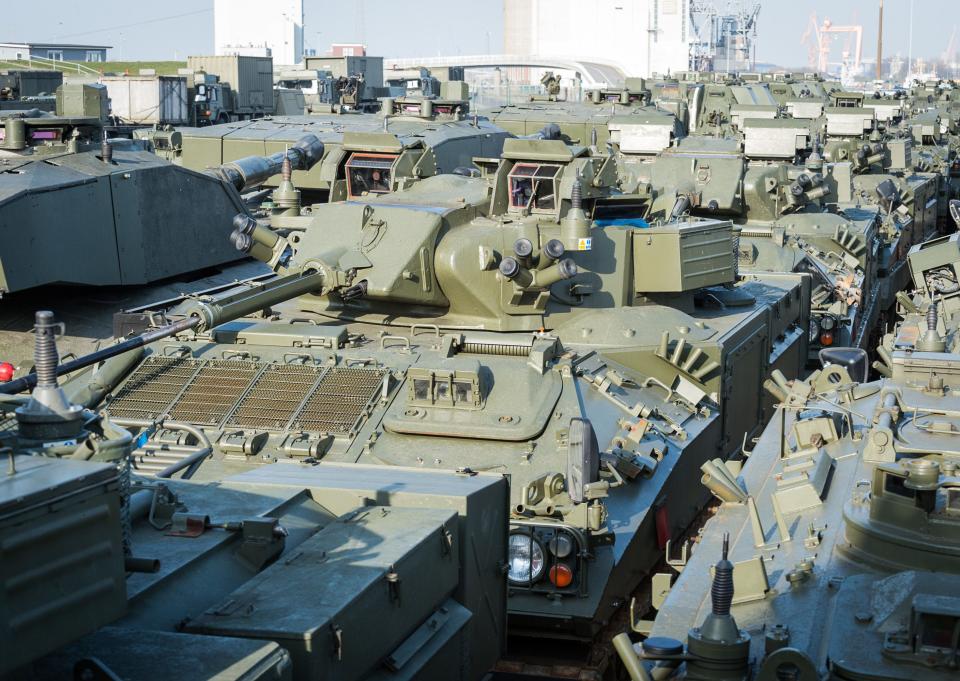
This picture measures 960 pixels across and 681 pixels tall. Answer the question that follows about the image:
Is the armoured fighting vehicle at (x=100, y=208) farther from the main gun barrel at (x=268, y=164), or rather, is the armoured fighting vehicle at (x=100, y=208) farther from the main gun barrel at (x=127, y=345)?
the main gun barrel at (x=127, y=345)

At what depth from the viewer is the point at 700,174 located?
949 inches

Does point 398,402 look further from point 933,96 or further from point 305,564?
point 933,96

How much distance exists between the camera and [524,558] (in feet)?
34.2

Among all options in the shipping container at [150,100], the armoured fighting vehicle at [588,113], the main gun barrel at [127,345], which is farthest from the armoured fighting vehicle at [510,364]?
the shipping container at [150,100]

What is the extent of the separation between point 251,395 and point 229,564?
4.87 meters

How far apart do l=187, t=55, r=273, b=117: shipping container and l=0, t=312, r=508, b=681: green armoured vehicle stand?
3658 cm

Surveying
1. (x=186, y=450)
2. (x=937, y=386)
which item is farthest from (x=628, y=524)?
(x=186, y=450)

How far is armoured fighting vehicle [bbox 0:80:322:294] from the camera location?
17219mm

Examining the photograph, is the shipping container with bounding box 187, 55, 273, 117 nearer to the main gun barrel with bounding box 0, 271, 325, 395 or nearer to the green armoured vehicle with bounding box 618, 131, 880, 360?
the green armoured vehicle with bounding box 618, 131, 880, 360

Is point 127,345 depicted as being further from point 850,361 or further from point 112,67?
point 112,67

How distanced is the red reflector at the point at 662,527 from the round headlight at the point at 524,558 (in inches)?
60.9

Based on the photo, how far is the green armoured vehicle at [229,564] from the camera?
539 cm

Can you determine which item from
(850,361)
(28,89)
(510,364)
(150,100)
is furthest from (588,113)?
(510,364)

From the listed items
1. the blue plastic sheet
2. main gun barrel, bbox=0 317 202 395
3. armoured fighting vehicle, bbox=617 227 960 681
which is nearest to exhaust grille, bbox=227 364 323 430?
main gun barrel, bbox=0 317 202 395
